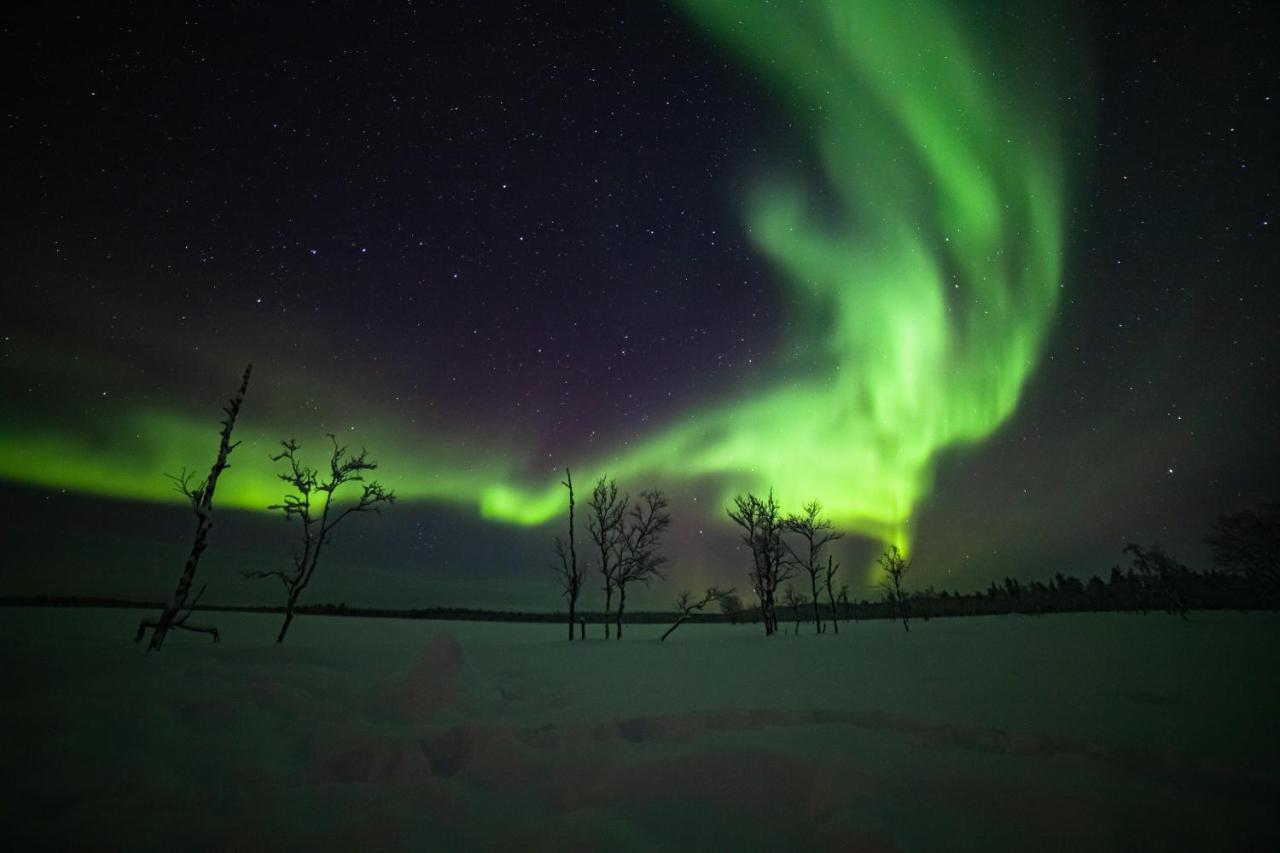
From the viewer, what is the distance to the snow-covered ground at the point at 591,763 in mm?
4076

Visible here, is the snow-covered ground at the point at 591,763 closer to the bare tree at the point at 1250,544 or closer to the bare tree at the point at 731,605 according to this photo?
the bare tree at the point at 731,605

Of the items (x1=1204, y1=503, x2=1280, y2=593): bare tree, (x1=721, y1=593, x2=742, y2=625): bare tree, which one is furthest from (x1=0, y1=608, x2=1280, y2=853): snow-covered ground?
(x1=1204, y1=503, x2=1280, y2=593): bare tree

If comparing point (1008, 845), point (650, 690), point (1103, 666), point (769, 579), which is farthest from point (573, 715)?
point (769, 579)

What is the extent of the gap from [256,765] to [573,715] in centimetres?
423

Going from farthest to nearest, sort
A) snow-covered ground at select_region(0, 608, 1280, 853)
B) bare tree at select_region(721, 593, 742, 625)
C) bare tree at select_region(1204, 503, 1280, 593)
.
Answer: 1. bare tree at select_region(721, 593, 742, 625)
2. bare tree at select_region(1204, 503, 1280, 593)
3. snow-covered ground at select_region(0, 608, 1280, 853)

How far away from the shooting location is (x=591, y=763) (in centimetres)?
573

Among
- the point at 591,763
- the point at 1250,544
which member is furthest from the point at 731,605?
the point at 591,763

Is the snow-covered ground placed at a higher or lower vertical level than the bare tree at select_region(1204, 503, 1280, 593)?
lower

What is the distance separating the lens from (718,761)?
5445 mm

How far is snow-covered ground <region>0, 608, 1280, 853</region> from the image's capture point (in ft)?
13.4

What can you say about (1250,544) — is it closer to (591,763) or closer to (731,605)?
(731,605)

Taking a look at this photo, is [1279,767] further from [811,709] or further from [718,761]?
[718,761]

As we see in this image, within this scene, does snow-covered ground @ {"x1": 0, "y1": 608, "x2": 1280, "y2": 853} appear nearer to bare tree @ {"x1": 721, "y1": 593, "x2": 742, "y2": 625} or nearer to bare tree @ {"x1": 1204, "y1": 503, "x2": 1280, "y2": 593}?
bare tree @ {"x1": 721, "y1": 593, "x2": 742, "y2": 625}

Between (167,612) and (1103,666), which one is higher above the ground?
(167,612)
